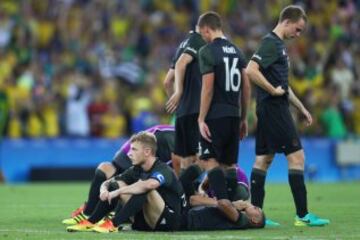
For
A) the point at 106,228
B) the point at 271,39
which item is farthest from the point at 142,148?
the point at 271,39

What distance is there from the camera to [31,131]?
23266 millimetres

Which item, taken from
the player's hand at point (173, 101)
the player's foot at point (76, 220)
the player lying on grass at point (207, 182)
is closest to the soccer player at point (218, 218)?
the player lying on grass at point (207, 182)

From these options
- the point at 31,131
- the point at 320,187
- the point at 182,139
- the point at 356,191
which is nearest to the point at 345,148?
the point at 320,187

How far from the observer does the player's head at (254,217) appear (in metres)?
11.2

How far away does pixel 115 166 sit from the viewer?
40.0 ft

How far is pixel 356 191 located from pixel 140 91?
7.00 metres

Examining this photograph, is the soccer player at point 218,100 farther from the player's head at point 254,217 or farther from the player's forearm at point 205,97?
the player's head at point 254,217

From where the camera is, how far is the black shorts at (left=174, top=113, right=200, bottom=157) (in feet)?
41.4

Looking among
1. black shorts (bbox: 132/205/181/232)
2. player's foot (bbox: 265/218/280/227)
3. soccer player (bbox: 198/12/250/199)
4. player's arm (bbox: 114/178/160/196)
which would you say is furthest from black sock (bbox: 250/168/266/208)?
player's arm (bbox: 114/178/160/196)

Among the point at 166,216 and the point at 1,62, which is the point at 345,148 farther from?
the point at 166,216

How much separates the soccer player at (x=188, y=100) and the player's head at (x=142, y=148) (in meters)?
1.79

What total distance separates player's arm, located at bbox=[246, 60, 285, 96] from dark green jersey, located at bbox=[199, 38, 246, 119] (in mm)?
182

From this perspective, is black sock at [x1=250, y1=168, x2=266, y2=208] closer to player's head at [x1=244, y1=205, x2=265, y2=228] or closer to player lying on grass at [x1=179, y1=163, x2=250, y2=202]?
player lying on grass at [x1=179, y1=163, x2=250, y2=202]

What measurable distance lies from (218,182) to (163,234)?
103 cm
